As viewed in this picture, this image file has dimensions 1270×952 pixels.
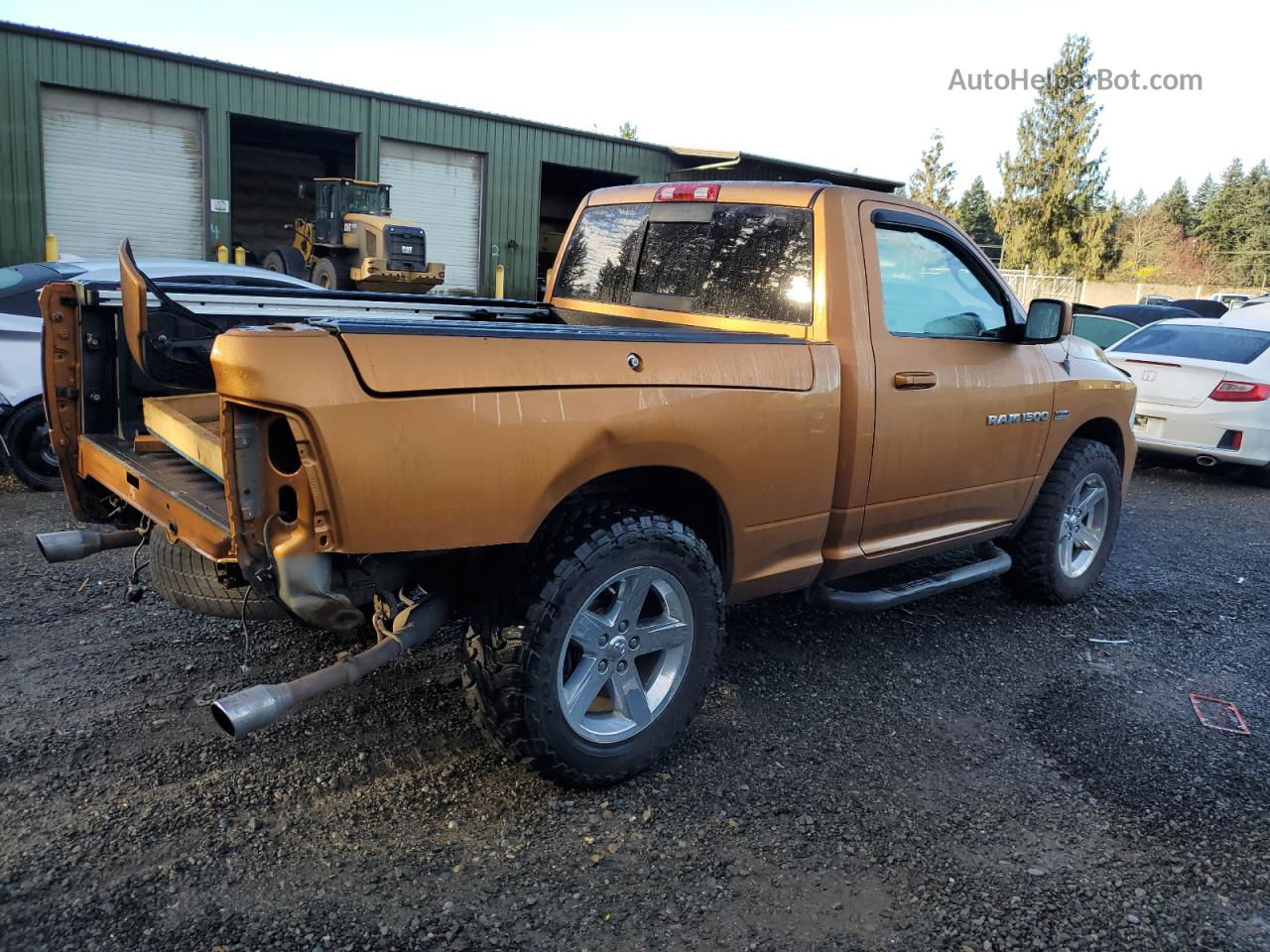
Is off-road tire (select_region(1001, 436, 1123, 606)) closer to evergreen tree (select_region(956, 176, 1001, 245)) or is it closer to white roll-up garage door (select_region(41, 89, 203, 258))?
white roll-up garage door (select_region(41, 89, 203, 258))

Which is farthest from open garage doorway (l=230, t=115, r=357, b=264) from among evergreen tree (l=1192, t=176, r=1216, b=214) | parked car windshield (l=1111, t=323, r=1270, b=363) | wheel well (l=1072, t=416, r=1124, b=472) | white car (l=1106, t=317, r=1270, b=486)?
evergreen tree (l=1192, t=176, r=1216, b=214)

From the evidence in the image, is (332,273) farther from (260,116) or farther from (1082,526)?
(1082,526)

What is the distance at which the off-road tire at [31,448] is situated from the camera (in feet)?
20.7

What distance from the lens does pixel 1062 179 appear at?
36219 millimetres

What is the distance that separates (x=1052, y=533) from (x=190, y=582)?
4.06 m

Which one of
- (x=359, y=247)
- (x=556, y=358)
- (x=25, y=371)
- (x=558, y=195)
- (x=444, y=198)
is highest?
(x=558, y=195)

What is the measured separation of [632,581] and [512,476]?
60 centimetres

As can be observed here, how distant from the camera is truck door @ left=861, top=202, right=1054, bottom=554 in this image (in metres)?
3.91

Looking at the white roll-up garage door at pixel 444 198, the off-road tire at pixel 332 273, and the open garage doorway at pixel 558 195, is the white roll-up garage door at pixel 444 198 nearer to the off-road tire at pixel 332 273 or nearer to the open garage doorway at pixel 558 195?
the open garage doorway at pixel 558 195

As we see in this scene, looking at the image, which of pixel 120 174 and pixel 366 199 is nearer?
pixel 120 174

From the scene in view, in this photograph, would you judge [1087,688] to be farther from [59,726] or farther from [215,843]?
[59,726]

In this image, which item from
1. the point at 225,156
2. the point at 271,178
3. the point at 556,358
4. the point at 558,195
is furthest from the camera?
the point at 558,195

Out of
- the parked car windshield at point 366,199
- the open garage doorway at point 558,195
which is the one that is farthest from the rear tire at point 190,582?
the open garage doorway at point 558,195

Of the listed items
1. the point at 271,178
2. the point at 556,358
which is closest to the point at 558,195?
the point at 271,178
